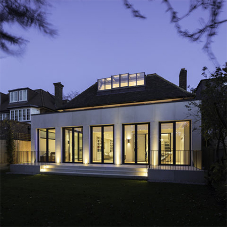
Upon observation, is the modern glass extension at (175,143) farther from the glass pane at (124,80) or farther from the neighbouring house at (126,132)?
the glass pane at (124,80)

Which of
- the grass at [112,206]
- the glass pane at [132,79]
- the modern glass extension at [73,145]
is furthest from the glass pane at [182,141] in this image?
the modern glass extension at [73,145]

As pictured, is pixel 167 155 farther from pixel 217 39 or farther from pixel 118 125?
pixel 217 39

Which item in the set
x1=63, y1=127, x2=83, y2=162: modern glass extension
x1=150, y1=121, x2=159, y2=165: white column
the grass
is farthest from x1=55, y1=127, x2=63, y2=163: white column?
x1=150, y1=121, x2=159, y2=165: white column

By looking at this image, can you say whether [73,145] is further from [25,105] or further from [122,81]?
[25,105]

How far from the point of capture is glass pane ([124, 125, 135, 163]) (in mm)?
11359

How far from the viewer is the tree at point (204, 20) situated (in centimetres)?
300

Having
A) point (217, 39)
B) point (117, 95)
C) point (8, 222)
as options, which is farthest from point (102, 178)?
point (217, 39)

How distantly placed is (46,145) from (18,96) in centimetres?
1554

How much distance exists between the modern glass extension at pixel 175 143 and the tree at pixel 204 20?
790 cm

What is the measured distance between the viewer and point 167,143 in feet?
35.2

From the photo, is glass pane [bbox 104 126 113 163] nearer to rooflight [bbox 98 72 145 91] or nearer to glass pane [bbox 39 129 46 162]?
glass pane [bbox 39 129 46 162]

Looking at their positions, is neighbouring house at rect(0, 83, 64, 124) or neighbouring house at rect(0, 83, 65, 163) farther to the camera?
neighbouring house at rect(0, 83, 64, 124)

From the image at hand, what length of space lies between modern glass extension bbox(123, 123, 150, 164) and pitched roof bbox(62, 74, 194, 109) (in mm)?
2561

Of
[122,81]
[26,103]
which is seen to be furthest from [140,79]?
[26,103]
